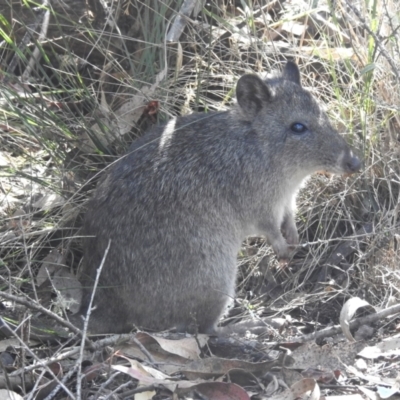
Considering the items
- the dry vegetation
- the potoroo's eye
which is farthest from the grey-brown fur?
the dry vegetation

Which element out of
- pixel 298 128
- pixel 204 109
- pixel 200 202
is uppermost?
pixel 298 128

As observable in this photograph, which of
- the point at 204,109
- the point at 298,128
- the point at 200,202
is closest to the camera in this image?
the point at 200,202

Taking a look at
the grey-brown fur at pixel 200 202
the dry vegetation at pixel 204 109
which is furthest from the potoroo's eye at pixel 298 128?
the dry vegetation at pixel 204 109

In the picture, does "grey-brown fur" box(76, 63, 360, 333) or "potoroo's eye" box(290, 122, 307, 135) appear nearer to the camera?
"grey-brown fur" box(76, 63, 360, 333)

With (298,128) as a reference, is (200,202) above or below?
below

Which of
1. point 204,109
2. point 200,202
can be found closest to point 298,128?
point 200,202

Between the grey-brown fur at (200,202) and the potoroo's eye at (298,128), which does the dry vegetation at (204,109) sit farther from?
the potoroo's eye at (298,128)

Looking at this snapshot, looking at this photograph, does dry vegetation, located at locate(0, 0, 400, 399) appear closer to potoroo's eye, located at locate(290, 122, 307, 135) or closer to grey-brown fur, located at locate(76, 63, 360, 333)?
grey-brown fur, located at locate(76, 63, 360, 333)

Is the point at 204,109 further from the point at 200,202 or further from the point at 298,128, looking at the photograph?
the point at 200,202
